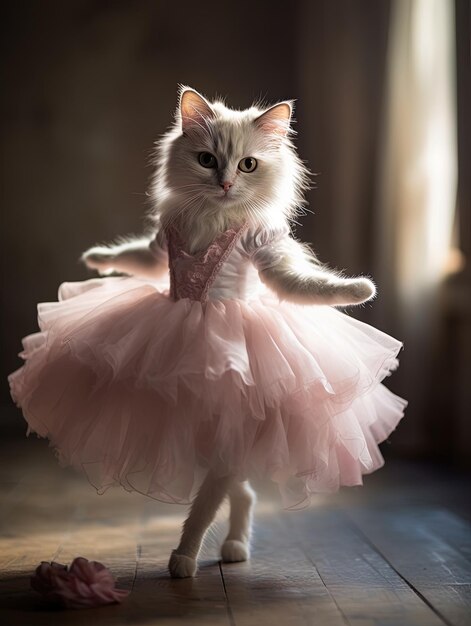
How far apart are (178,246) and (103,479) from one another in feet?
1.63

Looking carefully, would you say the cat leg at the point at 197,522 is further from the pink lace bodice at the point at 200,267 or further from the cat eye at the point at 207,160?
the cat eye at the point at 207,160

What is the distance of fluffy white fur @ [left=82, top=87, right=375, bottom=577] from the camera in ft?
5.35

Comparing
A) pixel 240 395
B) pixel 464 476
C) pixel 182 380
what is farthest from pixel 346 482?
pixel 464 476

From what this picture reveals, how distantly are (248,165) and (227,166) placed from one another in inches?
2.5

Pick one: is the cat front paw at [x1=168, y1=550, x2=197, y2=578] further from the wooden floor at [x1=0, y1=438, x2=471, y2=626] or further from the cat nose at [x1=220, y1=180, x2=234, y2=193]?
the cat nose at [x1=220, y1=180, x2=234, y2=193]

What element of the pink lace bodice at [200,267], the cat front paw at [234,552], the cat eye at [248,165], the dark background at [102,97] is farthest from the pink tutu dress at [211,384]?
the dark background at [102,97]

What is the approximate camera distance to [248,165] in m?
1.69

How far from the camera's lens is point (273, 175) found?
172 centimetres

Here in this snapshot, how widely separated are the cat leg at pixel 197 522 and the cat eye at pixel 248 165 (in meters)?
0.61

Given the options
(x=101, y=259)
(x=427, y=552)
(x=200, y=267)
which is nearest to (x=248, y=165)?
(x=200, y=267)

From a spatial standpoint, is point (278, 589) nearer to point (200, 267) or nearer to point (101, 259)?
point (200, 267)

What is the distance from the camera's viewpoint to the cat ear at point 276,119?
5.61ft

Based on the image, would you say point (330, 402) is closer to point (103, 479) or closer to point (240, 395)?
point (240, 395)

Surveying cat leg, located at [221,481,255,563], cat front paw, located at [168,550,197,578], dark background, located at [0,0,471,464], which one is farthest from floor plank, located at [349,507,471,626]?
dark background, located at [0,0,471,464]
